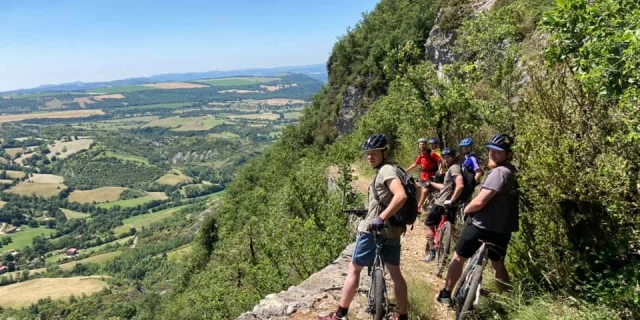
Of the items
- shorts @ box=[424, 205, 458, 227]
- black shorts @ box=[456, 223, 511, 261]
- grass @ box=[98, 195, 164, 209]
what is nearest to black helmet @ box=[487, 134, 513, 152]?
black shorts @ box=[456, 223, 511, 261]

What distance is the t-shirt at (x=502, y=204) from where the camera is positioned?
15.9 ft

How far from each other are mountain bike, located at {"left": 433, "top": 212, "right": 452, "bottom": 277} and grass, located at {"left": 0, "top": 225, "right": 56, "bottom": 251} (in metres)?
163

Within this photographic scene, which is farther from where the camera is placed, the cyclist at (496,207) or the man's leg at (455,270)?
the man's leg at (455,270)

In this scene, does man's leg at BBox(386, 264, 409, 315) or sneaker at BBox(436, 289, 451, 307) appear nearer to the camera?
man's leg at BBox(386, 264, 409, 315)

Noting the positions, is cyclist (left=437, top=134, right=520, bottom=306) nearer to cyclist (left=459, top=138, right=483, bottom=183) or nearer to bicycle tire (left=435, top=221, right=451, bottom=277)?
cyclist (left=459, top=138, right=483, bottom=183)

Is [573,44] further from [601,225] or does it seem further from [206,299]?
[206,299]

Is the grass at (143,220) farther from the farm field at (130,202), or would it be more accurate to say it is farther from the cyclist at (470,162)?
the cyclist at (470,162)

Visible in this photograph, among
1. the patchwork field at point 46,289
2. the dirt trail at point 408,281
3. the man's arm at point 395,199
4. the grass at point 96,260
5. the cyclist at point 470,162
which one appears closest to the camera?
the man's arm at point 395,199

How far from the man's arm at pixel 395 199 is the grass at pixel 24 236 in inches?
6495

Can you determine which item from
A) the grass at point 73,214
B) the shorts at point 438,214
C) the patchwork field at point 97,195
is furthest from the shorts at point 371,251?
the patchwork field at point 97,195

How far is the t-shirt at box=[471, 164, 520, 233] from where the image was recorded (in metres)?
4.84

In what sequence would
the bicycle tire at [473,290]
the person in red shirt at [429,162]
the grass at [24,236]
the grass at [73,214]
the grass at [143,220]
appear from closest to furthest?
the bicycle tire at [473,290] → the person in red shirt at [429,162] → the grass at [24,236] → the grass at [143,220] → the grass at [73,214]

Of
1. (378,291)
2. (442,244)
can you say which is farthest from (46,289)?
(378,291)

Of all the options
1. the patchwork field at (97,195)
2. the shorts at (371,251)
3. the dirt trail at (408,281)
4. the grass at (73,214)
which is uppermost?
the shorts at (371,251)
